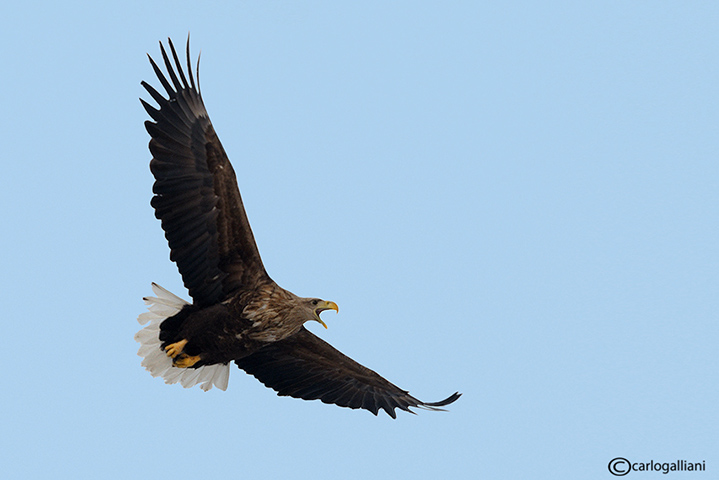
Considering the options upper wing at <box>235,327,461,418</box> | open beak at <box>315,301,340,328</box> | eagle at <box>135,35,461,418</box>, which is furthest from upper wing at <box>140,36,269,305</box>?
upper wing at <box>235,327,461,418</box>

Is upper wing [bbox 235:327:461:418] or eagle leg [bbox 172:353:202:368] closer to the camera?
eagle leg [bbox 172:353:202:368]

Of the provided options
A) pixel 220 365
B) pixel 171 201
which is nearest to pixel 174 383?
pixel 220 365

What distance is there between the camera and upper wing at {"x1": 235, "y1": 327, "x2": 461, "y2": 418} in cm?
1034

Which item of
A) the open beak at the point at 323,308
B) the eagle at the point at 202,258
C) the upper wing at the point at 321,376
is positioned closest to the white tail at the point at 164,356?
the eagle at the point at 202,258

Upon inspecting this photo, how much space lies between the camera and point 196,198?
9.19 meters

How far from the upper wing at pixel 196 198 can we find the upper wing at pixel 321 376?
1.14 meters

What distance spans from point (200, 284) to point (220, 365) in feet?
3.95

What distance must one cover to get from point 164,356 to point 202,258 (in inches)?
44.1

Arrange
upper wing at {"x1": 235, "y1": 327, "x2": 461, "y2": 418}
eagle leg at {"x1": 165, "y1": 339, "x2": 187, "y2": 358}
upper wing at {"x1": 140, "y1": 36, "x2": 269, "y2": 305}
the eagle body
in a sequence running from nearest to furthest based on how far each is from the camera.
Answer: upper wing at {"x1": 140, "y1": 36, "x2": 269, "y2": 305} → the eagle body → eagle leg at {"x1": 165, "y1": 339, "x2": 187, "y2": 358} → upper wing at {"x1": 235, "y1": 327, "x2": 461, "y2": 418}

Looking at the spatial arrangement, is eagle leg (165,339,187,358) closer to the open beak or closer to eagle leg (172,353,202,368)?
eagle leg (172,353,202,368)

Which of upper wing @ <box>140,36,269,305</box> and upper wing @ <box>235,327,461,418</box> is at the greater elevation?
upper wing @ <box>140,36,269,305</box>

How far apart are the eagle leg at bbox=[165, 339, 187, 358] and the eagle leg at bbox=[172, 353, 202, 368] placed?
0.05 m

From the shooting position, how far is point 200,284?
9367 mm

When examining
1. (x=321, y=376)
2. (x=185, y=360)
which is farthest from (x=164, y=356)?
(x=321, y=376)
